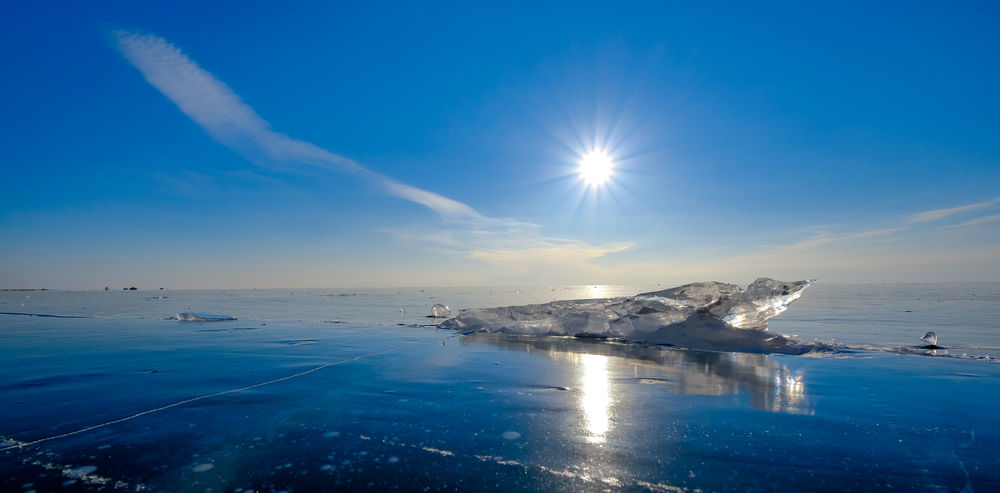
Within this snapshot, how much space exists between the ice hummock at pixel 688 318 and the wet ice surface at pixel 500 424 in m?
1.80

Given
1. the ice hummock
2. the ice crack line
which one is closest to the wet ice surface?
the ice crack line

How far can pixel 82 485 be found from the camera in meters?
2.83

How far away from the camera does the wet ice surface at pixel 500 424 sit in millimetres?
2969

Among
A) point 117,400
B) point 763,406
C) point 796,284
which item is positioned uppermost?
point 796,284

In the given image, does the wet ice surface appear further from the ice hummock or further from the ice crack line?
the ice hummock

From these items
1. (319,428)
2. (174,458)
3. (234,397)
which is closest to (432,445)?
(319,428)

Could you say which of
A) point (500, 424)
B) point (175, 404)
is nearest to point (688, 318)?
point (500, 424)

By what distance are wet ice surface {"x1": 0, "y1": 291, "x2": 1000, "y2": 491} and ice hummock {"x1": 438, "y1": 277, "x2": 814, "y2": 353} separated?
5.90 ft

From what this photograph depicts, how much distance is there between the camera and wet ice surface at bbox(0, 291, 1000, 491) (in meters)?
2.97

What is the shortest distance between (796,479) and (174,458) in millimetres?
4682

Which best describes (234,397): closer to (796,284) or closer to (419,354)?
(419,354)

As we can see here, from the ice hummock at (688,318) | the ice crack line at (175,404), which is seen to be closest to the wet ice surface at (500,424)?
the ice crack line at (175,404)

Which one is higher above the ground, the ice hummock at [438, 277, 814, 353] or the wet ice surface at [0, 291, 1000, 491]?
the ice hummock at [438, 277, 814, 353]

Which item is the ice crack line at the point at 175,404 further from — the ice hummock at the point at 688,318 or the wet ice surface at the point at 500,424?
the ice hummock at the point at 688,318
